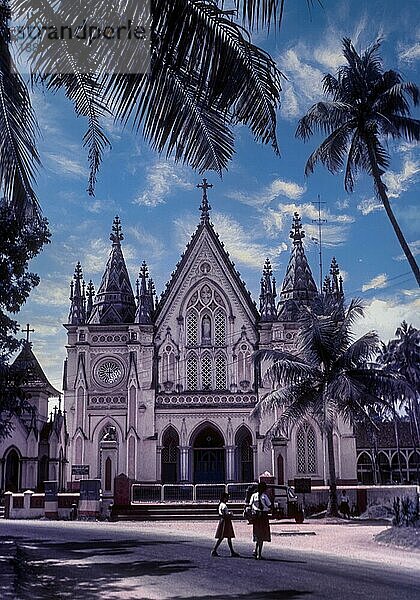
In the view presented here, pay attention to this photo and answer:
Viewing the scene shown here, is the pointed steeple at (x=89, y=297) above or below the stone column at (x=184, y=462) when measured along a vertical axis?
above

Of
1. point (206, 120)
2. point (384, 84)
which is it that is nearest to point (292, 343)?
point (384, 84)

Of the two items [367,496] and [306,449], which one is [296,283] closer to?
[306,449]

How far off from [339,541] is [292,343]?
2369 cm

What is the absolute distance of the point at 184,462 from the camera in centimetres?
4391

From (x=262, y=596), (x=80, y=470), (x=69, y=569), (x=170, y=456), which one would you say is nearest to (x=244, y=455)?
(x=170, y=456)

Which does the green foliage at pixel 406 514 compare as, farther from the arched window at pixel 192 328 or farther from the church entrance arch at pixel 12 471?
the church entrance arch at pixel 12 471

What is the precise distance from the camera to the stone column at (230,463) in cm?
4381

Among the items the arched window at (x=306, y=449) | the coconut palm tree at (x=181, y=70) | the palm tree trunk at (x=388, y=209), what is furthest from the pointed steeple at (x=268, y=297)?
the coconut palm tree at (x=181, y=70)

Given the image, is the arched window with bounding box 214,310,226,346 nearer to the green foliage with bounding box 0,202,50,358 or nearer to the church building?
the church building

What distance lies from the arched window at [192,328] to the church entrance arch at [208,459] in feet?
16.1

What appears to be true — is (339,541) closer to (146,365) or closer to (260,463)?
(260,463)

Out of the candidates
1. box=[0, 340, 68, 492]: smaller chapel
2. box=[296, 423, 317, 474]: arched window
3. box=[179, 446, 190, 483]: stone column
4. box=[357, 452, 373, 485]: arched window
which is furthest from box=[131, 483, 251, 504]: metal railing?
box=[357, 452, 373, 485]: arched window

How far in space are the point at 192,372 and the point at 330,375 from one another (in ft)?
47.7

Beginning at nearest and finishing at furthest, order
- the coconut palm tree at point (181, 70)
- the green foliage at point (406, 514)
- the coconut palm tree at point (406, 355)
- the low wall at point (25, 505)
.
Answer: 1. the coconut palm tree at point (181, 70)
2. the green foliage at point (406, 514)
3. the low wall at point (25, 505)
4. the coconut palm tree at point (406, 355)
